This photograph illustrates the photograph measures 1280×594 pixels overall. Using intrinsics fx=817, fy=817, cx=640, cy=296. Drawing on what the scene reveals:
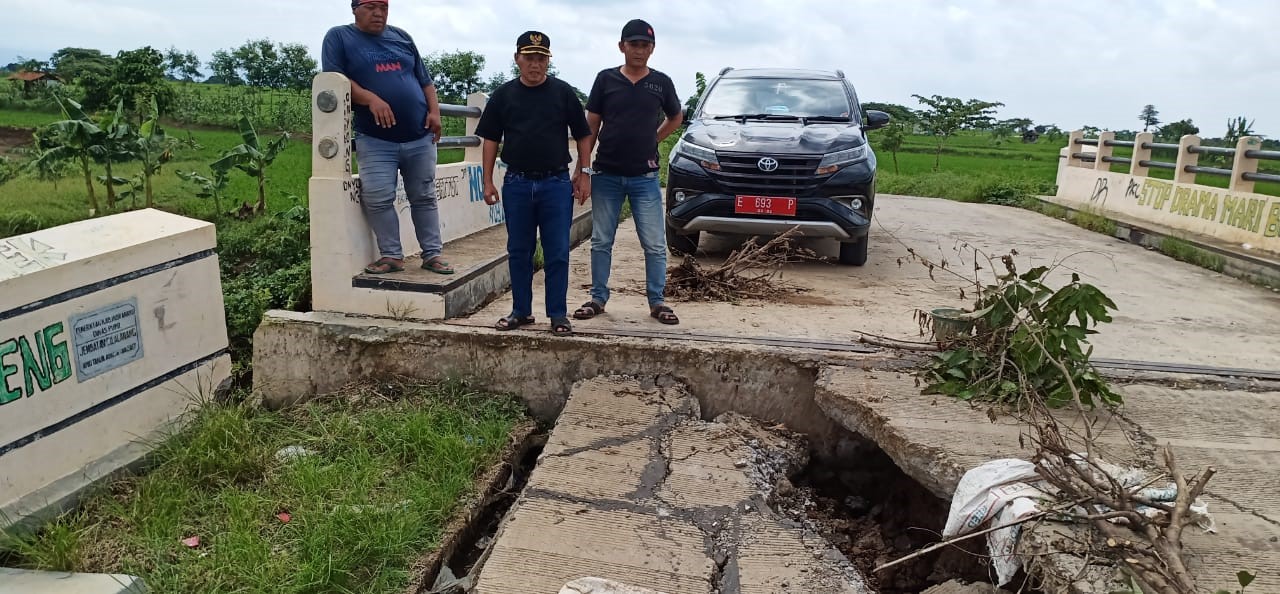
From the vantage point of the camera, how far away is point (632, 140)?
177 inches

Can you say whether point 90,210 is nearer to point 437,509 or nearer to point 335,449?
point 335,449

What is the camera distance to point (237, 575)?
2.94m

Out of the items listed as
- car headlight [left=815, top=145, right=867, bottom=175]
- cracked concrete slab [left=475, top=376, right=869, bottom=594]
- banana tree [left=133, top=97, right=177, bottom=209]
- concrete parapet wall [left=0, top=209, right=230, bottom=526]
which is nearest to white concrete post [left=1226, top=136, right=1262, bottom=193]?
car headlight [left=815, top=145, right=867, bottom=175]

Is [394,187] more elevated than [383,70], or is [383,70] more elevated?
[383,70]

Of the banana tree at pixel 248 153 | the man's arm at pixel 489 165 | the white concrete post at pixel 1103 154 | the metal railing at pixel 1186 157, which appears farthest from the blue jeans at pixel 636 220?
the white concrete post at pixel 1103 154

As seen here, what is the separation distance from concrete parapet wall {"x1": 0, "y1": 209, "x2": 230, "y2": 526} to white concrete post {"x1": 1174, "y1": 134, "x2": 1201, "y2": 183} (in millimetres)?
10607

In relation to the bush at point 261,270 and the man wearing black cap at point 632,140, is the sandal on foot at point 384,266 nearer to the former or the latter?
the man wearing black cap at point 632,140

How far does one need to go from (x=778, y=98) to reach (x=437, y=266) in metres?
3.54

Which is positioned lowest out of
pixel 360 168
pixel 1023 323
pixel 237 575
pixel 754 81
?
pixel 237 575

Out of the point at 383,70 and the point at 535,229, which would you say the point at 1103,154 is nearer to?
the point at 535,229

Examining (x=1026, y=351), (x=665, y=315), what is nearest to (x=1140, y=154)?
(x=1026, y=351)

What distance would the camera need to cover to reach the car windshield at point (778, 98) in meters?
6.87

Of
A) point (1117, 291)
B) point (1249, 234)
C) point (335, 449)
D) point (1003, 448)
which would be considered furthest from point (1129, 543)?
point (1249, 234)

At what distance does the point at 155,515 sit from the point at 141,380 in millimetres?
930
